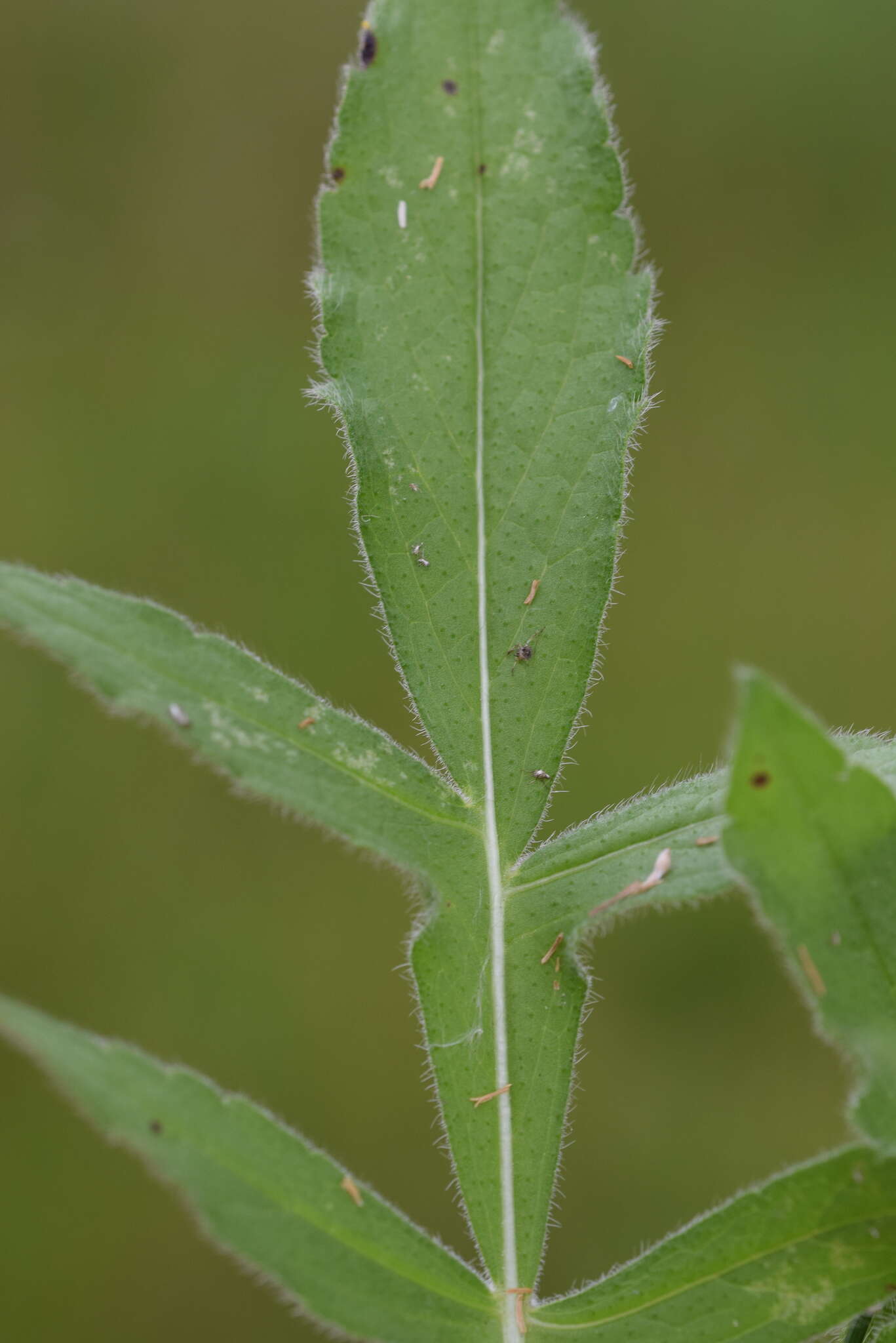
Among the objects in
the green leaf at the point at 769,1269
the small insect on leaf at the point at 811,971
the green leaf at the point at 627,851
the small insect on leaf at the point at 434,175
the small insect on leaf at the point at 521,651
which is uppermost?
the small insect on leaf at the point at 434,175

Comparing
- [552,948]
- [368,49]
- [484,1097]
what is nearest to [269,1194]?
[484,1097]

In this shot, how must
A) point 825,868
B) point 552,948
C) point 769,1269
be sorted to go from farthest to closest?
point 552,948 → point 769,1269 → point 825,868

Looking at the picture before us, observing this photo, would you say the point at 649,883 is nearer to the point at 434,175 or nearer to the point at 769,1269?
the point at 769,1269

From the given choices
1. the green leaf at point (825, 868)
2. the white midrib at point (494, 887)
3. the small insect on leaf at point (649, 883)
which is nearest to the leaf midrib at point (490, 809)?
the white midrib at point (494, 887)

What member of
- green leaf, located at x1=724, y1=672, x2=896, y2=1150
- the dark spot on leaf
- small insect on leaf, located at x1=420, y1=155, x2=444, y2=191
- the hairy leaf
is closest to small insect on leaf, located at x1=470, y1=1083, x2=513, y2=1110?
the hairy leaf

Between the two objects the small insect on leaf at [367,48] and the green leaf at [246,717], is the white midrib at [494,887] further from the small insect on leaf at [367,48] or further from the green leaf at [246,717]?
the small insect on leaf at [367,48]

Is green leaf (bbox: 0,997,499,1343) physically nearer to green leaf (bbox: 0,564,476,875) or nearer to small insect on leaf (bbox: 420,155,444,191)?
green leaf (bbox: 0,564,476,875)

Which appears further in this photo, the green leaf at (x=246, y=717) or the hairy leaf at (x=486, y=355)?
the hairy leaf at (x=486, y=355)
